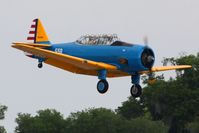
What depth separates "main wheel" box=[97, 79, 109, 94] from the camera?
5972cm

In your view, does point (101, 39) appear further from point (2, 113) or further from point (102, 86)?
point (2, 113)

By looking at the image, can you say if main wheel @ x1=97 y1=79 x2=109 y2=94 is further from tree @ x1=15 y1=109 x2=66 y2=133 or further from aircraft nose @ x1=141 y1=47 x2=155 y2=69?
tree @ x1=15 y1=109 x2=66 y2=133

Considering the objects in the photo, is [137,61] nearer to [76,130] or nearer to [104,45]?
[104,45]

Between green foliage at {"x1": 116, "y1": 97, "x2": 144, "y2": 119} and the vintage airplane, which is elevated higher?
the vintage airplane

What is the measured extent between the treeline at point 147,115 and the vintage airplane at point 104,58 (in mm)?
48550

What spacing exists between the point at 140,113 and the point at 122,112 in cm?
231

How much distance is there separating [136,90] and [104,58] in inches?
101

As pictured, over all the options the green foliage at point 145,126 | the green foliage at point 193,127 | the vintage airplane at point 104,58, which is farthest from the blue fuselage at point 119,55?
the green foliage at point 145,126

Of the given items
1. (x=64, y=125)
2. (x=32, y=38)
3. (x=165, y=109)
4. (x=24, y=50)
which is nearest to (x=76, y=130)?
(x=64, y=125)

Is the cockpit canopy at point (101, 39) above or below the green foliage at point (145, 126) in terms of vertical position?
above

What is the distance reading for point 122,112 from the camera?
428 ft

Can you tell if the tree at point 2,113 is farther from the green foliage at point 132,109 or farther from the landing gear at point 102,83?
the landing gear at point 102,83

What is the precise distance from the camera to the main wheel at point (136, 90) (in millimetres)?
60812

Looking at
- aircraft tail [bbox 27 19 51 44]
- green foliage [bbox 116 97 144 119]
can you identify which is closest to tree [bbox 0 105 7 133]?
green foliage [bbox 116 97 144 119]
